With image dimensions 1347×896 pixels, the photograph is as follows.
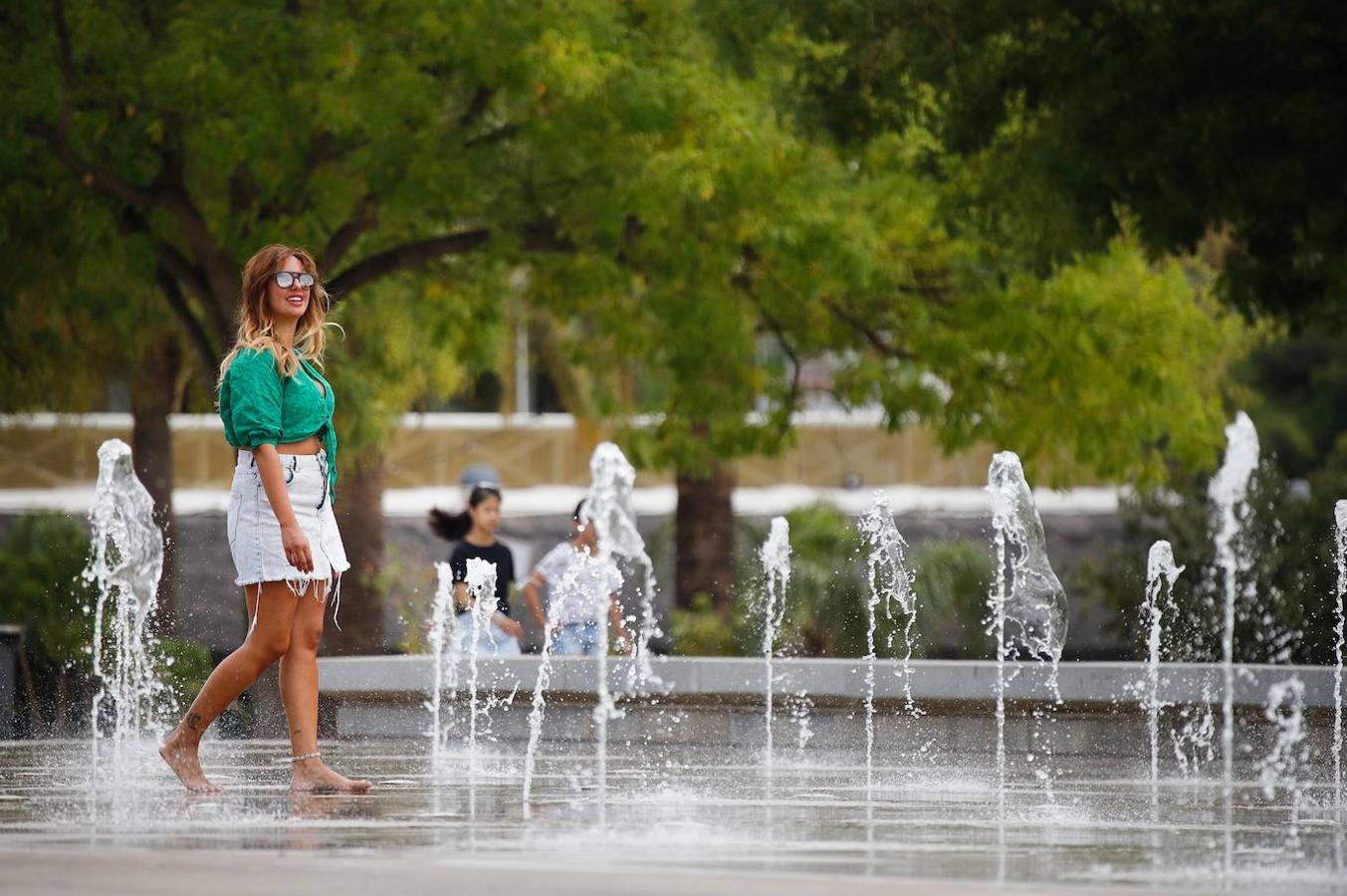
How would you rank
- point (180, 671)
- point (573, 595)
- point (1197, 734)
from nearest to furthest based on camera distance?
point (1197, 734) → point (573, 595) → point (180, 671)

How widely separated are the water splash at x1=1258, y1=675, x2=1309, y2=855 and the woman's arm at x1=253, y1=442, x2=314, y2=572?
3.84 meters

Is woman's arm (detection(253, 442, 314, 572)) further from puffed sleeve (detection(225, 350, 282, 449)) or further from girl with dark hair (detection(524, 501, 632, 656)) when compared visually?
girl with dark hair (detection(524, 501, 632, 656))

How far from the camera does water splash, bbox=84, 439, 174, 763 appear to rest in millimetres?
11695

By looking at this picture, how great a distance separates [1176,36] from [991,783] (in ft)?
12.5

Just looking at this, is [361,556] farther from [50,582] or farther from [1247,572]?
[1247,572]

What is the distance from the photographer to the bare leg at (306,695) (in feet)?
26.1

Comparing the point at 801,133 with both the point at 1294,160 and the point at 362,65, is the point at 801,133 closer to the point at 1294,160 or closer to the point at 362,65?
the point at 362,65

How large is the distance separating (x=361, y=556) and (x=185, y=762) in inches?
568

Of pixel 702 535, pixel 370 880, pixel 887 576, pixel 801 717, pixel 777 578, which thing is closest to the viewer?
pixel 370 880

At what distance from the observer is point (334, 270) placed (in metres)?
16.3

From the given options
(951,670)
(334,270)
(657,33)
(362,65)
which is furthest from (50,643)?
(951,670)

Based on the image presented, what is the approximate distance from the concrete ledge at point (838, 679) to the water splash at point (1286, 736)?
77 mm

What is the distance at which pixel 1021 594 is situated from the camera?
21328 millimetres

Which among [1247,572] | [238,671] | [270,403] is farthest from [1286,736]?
[1247,572]
